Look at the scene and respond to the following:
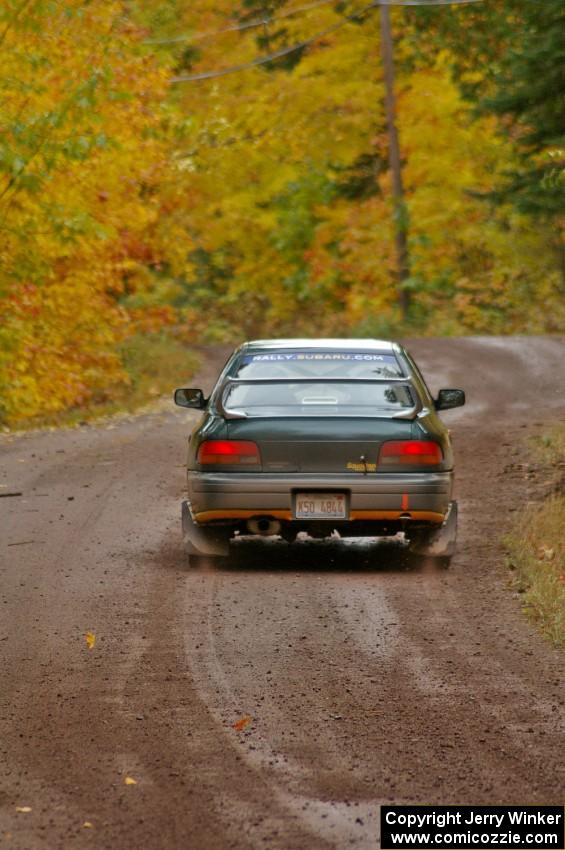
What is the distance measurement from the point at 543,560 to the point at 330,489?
81.8 inches

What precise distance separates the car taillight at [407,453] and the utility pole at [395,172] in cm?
3313

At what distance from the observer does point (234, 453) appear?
11.1 metres

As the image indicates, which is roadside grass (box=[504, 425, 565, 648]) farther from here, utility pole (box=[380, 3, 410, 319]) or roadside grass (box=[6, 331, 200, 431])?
utility pole (box=[380, 3, 410, 319])

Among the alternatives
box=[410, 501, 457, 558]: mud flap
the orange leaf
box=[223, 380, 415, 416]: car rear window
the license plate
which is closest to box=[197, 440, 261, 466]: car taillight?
box=[223, 380, 415, 416]: car rear window

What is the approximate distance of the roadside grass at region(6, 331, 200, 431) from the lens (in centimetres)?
2619

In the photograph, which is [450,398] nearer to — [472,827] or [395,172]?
[472,827]

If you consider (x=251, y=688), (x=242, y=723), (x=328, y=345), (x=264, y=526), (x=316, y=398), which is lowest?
(x=264, y=526)

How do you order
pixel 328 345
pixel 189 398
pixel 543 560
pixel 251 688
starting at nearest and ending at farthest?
pixel 251 688 < pixel 543 560 < pixel 328 345 < pixel 189 398

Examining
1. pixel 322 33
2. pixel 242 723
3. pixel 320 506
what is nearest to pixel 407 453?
pixel 320 506

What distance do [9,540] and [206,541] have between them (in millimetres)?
2259

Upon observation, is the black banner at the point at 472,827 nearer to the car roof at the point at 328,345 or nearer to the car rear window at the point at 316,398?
the car rear window at the point at 316,398

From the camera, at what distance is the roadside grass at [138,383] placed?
26.2 metres

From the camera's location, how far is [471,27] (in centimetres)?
4288

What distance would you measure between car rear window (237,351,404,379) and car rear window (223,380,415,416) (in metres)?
0.18
